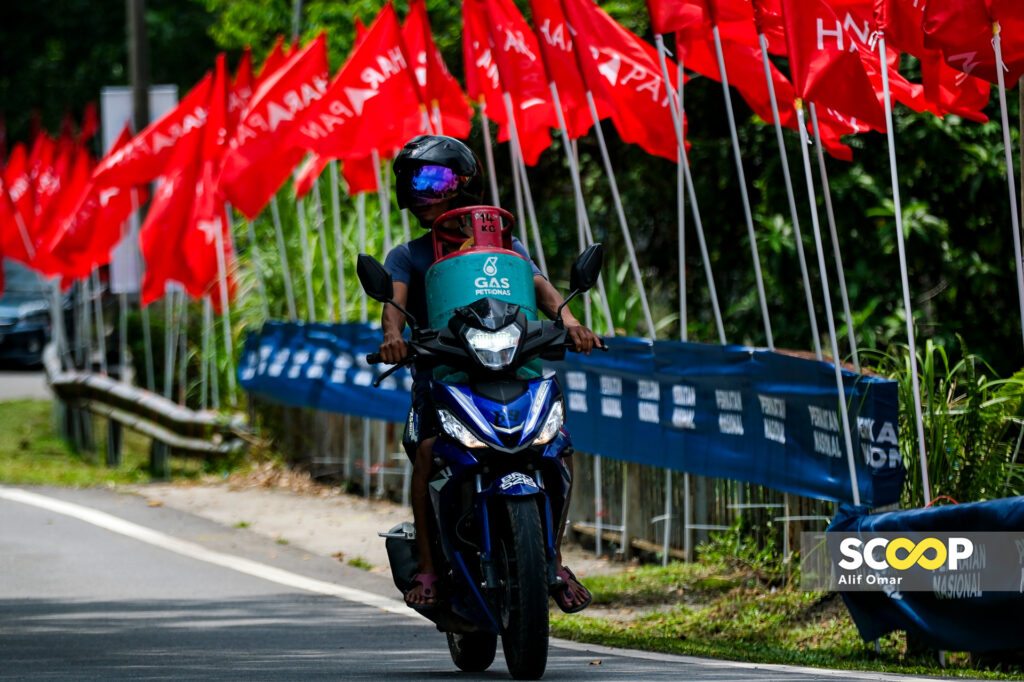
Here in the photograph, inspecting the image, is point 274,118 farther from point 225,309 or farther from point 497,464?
point 497,464

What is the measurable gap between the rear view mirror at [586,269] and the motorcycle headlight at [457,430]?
68cm

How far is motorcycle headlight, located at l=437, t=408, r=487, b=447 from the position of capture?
6398mm

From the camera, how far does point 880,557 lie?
7.77 metres

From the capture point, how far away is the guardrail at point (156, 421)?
52.8 ft

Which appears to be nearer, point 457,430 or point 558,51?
point 457,430

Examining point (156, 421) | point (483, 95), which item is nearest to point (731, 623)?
point (483, 95)

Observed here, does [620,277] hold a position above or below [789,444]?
above

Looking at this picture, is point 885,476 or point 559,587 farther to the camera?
point 885,476

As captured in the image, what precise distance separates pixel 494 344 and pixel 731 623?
3.11 metres

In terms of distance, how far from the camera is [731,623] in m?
8.95

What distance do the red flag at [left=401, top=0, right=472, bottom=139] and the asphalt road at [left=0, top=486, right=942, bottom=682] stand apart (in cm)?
368

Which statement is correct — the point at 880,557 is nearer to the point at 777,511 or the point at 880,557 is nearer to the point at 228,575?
the point at 777,511

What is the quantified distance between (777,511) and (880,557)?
6.12 ft

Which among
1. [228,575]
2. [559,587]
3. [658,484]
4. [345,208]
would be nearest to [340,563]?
[228,575]
